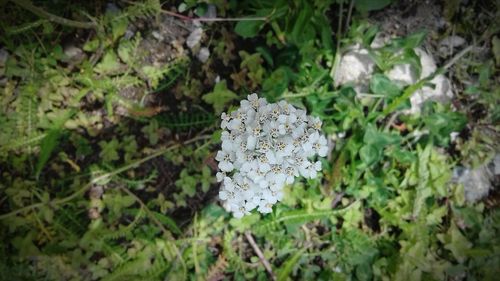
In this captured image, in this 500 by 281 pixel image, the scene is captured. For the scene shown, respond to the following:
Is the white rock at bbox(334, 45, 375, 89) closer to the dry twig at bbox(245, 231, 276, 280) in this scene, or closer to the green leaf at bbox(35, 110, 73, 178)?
the dry twig at bbox(245, 231, 276, 280)

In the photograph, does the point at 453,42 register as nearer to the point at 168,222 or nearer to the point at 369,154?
the point at 369,154

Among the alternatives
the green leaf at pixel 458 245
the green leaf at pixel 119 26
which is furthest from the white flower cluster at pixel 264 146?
the green leaf at pixel 458 245

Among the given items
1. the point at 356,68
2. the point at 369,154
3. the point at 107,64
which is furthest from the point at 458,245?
the point at 107,64

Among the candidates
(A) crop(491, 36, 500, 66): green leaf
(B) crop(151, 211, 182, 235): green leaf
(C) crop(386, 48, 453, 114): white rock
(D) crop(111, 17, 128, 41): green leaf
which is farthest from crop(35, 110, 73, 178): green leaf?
(A) crop(491, 36, 500, 66): green leaf

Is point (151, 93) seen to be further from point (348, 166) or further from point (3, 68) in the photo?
point (348, 166)

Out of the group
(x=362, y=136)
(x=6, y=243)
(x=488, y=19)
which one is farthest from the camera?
(x=488, y=19)

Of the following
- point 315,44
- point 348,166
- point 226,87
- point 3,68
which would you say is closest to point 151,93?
point 226,87
